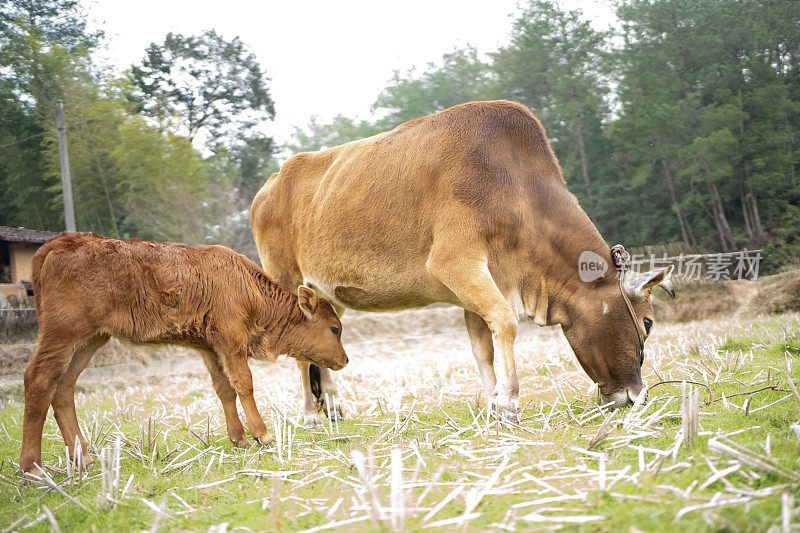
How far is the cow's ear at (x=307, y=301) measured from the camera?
5.05 m

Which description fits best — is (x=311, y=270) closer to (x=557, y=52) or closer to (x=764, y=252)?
(x=764, y=252)

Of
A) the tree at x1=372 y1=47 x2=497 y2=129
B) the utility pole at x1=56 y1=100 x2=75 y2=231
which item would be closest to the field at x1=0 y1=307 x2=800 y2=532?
the utility pole at x1=56 y1=100 x2=75 y2=231

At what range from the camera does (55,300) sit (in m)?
4.06

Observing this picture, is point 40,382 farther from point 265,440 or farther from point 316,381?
point 316,381

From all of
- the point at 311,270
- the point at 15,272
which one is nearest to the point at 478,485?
the point at 311,270

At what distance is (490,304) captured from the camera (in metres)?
4.38

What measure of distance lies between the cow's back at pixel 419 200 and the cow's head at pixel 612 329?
77 cm

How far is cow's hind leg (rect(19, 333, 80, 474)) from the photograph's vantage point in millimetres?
4008

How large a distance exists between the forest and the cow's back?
209 inches

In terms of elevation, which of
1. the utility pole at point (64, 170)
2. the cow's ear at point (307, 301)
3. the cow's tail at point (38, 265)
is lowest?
the cow's ear at point (307, 301)

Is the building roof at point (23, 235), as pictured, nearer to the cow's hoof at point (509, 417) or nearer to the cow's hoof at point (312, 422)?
Answer: the cow's hoof at point (312, 422)

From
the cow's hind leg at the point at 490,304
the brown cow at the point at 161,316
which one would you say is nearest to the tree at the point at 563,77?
the cow's hind leg at the point at 490,304

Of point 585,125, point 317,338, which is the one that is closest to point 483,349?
point 317,338

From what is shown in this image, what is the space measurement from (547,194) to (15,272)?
21.2 ft
